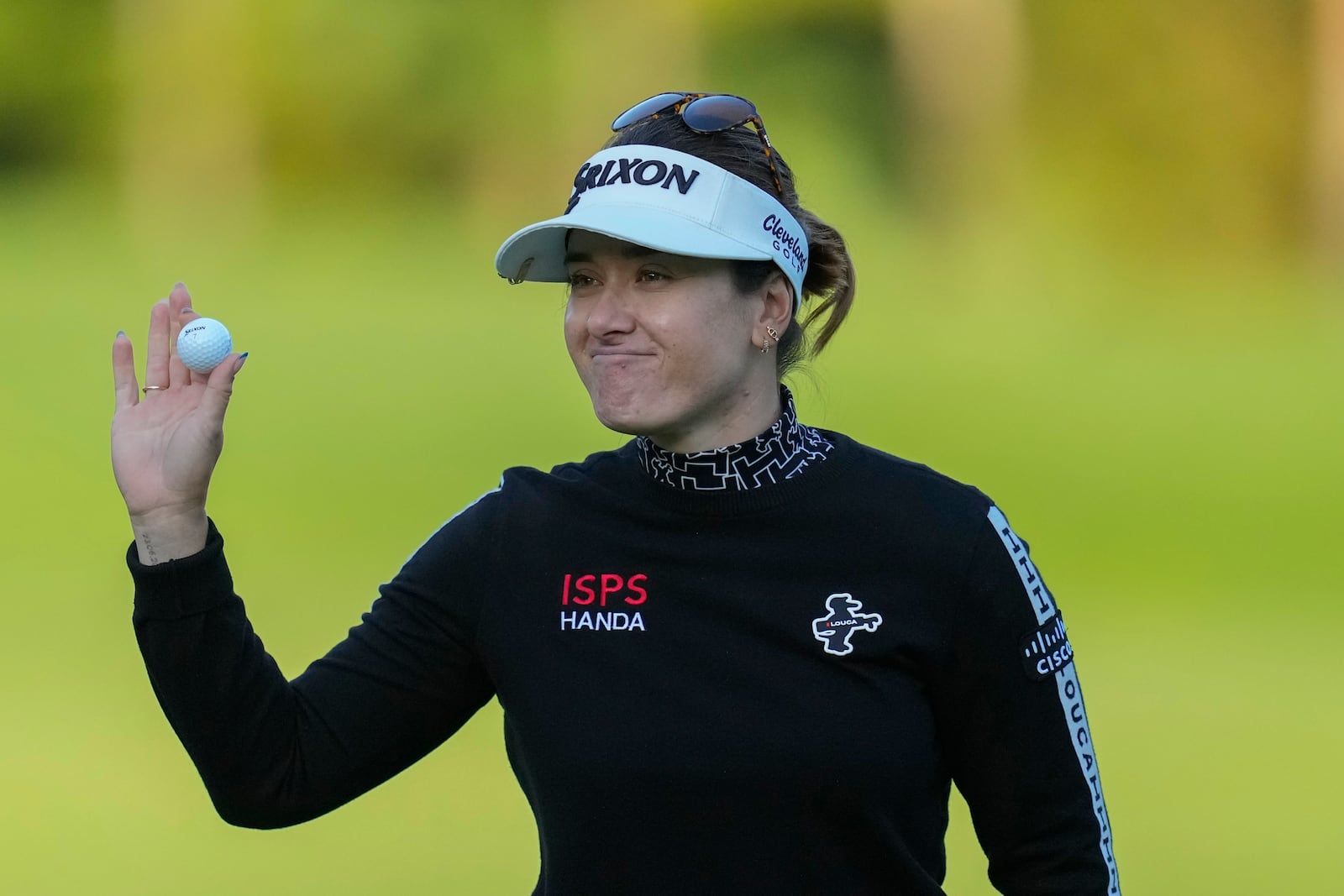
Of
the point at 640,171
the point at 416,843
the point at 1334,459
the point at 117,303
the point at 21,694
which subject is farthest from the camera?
the point at 117,303

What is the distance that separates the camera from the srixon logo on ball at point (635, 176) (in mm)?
1793

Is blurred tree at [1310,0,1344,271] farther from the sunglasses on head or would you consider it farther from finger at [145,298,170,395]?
finger at [145,298,170,395]

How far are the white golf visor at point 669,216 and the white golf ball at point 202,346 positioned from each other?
1.08ft

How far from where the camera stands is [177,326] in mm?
1787

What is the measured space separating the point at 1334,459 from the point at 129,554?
482 cm

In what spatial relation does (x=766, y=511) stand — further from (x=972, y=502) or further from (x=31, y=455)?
(x=31, y=455)

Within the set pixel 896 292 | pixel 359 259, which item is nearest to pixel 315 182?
Answer: pixel 359 259

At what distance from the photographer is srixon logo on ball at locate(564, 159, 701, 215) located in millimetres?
1793

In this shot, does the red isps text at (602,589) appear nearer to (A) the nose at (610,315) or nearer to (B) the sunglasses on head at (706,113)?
(A) the nose at (610,315)

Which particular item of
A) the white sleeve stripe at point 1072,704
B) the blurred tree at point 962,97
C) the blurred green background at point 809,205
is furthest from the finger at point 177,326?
the blurred tree at point 962,97

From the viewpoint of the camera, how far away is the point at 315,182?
263 inches

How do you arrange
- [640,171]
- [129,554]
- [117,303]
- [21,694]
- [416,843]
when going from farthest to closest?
1. [117,303]
2. [21,694]
3. [416,843]
4. [640,171]
5. [129,554]

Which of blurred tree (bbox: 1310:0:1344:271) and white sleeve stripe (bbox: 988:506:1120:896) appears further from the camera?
blurred tree (bbox: 1310:0:1344:271)

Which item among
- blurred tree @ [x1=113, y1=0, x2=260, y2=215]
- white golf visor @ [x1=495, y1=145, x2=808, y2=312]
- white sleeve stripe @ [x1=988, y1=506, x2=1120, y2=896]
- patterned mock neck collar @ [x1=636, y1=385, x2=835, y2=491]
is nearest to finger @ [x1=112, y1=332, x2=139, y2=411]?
white golf visor @ [x1=495, y1=145, x2=808, y2=312]
